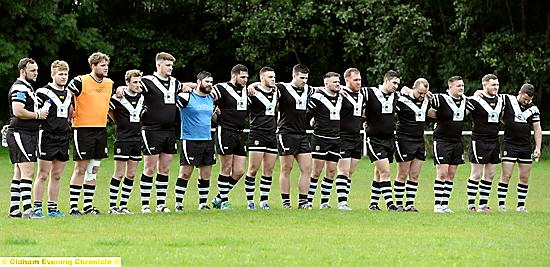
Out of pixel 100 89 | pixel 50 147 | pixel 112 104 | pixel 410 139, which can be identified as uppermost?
pixel 100 89

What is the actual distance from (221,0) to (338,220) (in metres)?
24.8

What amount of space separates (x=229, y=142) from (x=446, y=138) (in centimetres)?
323

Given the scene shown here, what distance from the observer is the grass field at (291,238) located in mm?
10734

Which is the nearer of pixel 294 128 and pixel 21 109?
pixel 21 109

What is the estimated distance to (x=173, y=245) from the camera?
1172 centimetres

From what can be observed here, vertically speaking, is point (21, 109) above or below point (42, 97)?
below

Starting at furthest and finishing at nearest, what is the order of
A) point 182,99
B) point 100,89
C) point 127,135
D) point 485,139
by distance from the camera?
point 485,139, point 182,99, point 127,135, point 100,89

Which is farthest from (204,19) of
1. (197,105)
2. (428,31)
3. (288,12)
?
(197,105)

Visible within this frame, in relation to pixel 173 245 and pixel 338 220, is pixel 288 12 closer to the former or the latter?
pixel 338 220

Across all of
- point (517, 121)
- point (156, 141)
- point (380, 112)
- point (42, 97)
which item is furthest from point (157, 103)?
point (517, 121)

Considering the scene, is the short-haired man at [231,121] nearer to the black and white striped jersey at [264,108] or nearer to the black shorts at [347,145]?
the black and white striped jersey at [264,108]

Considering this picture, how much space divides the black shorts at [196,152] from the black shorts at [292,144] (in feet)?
3.61

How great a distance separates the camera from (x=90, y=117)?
1507 cm

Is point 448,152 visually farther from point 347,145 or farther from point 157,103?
point 157,103
